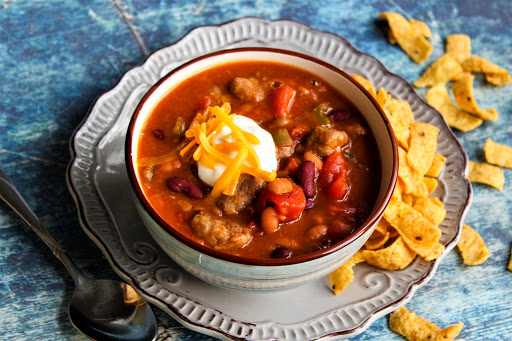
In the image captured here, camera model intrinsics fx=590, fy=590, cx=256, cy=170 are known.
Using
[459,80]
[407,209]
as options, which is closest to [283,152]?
[407,209]

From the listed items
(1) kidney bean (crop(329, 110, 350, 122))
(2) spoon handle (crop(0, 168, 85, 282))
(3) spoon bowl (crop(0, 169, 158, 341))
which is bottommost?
(3) spoon bowl (crop(0, 169, 158, 341))

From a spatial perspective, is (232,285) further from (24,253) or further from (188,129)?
(24,253)

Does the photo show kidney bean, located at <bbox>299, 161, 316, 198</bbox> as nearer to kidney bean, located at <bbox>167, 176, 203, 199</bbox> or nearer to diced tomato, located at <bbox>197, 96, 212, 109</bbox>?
kidney bean, located at <bbox>167, 176, 203, 199</bbox>

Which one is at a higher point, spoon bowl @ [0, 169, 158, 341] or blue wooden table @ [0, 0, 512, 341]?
blue wooden table @ [0, 0, 512, 341]

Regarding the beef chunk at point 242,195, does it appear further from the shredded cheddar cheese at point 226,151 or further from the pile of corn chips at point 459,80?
the pile of corn chips at point 459,80

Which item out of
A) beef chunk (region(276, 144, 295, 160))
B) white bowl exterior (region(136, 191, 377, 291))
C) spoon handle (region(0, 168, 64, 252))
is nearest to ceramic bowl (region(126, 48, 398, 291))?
white bowl exterior (region(136, 191, 377, 291))

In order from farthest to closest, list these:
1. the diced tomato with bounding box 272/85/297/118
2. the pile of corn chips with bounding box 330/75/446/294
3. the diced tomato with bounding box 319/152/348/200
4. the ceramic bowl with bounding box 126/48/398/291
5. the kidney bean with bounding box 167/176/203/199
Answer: the diced tomato with bounding box 272/85/297/118 → the pile of corn chips with bounding box 330/75/446/294 → the diced tomato with bounding box 319/152/348/200 → the kidney bean with bounding box 167/176/203/199 → the ceramic bowl with bounding box 126/48/398/291

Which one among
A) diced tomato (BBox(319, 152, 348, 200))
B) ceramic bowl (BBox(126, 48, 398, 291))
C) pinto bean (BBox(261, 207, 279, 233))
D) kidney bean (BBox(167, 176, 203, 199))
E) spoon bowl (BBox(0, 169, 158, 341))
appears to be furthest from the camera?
spoon bowl (BBox(0, 169, 158, 341))

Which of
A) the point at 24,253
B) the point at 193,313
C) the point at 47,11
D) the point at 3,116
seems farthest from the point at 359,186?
the point at 47,11
